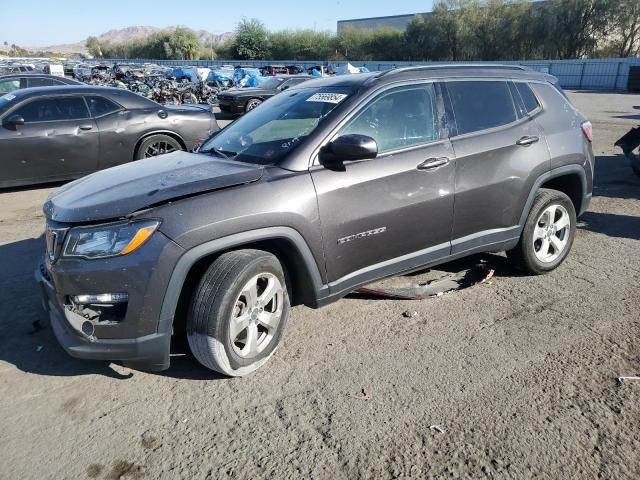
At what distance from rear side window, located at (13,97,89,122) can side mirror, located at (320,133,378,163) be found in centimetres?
606

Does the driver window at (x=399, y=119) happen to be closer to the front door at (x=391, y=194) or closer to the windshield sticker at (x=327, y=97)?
the front door at (x=391, y=194)

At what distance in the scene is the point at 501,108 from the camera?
4223mm

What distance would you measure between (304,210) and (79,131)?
19.6 feet

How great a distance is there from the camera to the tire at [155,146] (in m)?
8.12

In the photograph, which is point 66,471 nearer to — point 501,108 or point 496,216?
point 496,216

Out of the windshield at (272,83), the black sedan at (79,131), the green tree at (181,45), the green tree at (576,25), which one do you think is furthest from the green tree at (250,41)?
the black sedan at (79,131)

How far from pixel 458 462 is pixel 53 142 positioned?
7.31m

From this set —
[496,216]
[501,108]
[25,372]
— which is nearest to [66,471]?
[25,372]

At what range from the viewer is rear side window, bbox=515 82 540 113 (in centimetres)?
437

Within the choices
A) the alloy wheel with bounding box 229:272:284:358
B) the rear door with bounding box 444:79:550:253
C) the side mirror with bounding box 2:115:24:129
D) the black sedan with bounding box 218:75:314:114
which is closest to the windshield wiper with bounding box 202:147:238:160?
the alloy wheel with bounding box 229:272:284:358

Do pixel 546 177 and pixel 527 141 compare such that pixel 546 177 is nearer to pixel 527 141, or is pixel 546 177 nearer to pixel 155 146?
pixel 527 141

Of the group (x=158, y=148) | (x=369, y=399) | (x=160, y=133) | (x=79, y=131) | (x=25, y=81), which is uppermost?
(x=25, y=81)

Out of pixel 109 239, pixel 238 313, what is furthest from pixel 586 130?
pixel 109 239

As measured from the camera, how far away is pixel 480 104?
410 cm
